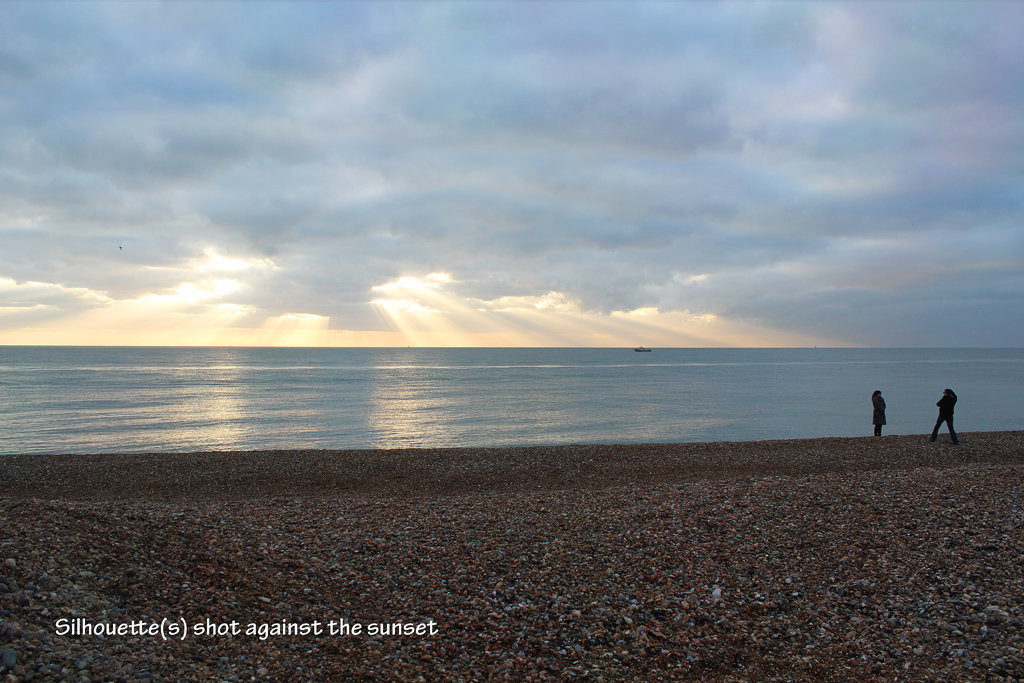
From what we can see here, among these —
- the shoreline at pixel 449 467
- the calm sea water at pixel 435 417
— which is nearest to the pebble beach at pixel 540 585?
the shoreline at pixel 449 467

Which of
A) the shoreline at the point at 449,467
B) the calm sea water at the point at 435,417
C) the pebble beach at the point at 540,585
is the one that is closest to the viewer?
the pebble beach at the point at 540,585

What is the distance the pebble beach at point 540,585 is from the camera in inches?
247

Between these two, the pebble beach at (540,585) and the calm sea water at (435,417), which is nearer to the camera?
the pebble beach at (540,585)

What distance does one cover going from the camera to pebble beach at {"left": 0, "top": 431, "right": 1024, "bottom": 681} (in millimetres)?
6277

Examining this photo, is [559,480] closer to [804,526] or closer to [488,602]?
[804,526]

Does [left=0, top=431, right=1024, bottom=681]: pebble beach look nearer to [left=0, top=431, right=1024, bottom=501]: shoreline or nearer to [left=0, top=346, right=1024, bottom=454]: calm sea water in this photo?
[left=0, top=431, right=1024, bottom=501]: shoreline

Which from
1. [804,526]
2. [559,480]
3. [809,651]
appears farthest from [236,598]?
[559,480]

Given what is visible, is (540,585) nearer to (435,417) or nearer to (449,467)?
(449,467)

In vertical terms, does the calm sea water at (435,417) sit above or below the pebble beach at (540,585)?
below

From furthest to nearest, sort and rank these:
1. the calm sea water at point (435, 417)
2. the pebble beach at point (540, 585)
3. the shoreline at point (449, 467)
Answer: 1. the calm sea water at point (435, 417)
2. the shoreline at point (449, 467)
3. the pebble beach at point (540, 585)

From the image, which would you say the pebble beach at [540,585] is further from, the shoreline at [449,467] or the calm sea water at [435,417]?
the calm sea water at [435,417]

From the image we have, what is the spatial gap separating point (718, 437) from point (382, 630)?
24.9 m

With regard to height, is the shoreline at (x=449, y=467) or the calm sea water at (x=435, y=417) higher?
the shoreline at (x=449, y=467)

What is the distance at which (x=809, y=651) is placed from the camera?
6.66 meters
